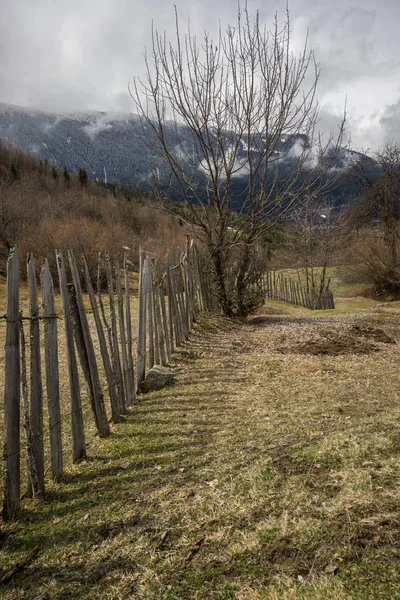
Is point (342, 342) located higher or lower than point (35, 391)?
lower

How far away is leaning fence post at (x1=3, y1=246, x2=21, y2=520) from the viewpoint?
2.58 metres

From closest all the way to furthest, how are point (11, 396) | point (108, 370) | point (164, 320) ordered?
point (11, 396)
point (108, 370)
point (164, 320)

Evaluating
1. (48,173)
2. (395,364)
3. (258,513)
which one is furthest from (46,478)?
(48,173)

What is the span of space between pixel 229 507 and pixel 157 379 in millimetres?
3072

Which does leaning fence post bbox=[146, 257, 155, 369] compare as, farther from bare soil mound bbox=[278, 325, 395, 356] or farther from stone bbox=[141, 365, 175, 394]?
bare soil mound bbox=[278, 325, 395, 356]

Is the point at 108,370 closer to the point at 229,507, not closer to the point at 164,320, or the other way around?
the point at 229,507

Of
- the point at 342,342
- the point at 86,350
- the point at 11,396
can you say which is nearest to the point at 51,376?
the point at 11,396

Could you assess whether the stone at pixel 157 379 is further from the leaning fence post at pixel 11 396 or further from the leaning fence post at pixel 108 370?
the leaning fence post at pixel 11 396

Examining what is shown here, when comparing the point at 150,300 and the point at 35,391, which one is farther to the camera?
the point at 150,300

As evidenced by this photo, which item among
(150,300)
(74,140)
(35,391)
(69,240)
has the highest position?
(74,140)

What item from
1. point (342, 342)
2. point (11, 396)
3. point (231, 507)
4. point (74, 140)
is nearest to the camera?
point (231, 507)

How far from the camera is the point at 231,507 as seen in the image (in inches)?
95.7

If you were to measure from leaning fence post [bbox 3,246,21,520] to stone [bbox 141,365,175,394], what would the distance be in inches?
105

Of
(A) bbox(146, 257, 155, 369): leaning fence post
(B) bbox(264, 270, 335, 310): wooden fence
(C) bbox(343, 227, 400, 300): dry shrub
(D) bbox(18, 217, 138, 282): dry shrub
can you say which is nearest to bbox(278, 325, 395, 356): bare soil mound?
(A) bbox(146, 257, 155, 369): leaning fence post
